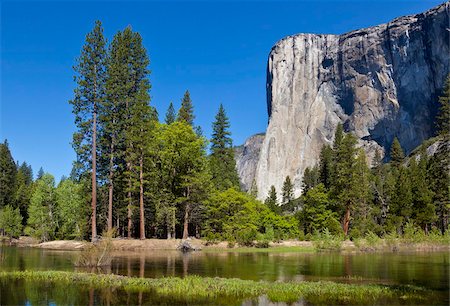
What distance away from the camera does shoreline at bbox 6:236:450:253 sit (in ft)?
133

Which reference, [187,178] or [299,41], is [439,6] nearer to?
[299,41]

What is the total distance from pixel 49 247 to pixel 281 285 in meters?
32.6

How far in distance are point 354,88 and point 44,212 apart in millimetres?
116937

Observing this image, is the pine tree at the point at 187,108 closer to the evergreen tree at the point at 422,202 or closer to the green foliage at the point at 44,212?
the green foliage at the point at 44,212

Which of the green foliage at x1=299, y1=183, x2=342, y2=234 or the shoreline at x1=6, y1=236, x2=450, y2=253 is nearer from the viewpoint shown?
the shoreline at x1=6, y1=236, x2=450, y2=253

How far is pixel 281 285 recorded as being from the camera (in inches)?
655

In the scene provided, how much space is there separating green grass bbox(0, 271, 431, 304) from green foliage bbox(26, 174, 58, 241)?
4811cm

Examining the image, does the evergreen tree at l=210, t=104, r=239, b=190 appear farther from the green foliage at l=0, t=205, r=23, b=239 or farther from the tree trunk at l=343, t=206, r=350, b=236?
the green foliage at l=0, t=205, r=23, b=239

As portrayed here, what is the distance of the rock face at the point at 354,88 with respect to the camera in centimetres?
13112

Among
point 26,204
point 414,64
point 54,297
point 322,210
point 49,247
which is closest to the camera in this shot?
point 54,297

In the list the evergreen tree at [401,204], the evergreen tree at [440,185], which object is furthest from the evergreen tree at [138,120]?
the evergreen tree at [440,185]

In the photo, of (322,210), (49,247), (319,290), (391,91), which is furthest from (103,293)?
(391,91)

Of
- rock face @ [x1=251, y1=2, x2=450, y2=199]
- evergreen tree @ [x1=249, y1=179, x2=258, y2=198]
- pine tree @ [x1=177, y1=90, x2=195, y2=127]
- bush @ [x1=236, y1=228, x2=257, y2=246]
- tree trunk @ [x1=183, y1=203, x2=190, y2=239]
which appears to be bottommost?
bush @ [x1=236, y1=228, x2=257, y2=246]

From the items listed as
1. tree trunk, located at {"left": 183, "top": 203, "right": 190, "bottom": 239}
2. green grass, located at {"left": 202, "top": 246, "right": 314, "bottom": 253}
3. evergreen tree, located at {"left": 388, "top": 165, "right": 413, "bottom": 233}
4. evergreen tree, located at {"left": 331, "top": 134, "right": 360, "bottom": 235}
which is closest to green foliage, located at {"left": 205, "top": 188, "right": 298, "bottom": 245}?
tree trunk, located at {"left": 183, "top": 203, "right": 190, "bottom": 239}
